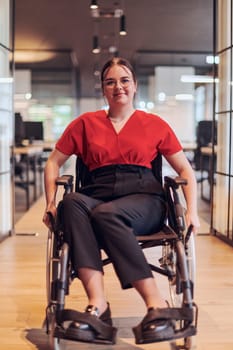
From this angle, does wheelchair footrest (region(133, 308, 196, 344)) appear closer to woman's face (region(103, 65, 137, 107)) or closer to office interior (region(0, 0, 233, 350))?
office interior (region(0, 0, 233, 350))

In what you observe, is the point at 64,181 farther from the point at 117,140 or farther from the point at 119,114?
the point at 119,114

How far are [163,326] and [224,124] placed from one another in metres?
2.70

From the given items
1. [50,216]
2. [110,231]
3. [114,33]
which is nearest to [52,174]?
[50,216]

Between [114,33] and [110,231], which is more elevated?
[114,33]

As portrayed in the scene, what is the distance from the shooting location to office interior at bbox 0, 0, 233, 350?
267 centimetres

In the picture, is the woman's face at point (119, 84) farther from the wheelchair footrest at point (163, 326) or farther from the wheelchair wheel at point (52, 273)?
the wheelchair footrest at point (163, 326)

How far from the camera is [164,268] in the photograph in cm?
235

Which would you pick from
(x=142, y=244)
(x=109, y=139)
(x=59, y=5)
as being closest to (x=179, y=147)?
(x=109, y=139)

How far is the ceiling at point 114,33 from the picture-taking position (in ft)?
23.2

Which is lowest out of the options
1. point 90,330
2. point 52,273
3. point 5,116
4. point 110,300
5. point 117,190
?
point 110,300

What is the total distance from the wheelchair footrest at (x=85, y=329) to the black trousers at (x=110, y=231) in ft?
0.56

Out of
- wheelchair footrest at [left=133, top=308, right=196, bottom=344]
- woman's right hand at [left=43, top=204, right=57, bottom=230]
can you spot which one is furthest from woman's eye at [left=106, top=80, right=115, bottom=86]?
wheelchair footrest at [left=133, top=308, right=196, bottom=344]

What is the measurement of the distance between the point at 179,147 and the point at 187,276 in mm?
610

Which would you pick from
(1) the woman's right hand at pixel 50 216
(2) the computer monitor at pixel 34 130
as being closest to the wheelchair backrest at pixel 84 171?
(1) the woman's right hand at pixel 50 216
